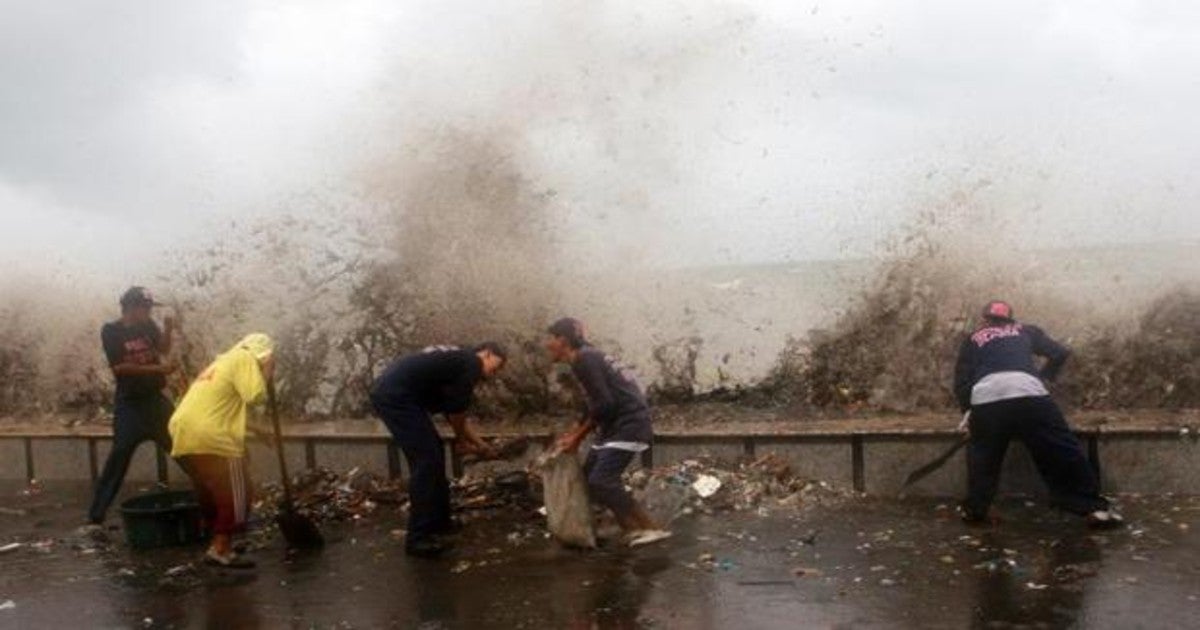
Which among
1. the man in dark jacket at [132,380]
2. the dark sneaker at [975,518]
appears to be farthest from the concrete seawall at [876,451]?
the man in dark jacket at [132,380]

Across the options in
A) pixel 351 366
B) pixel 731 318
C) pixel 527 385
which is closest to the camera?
pixel 527 385

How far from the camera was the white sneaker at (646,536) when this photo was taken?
7047 mm

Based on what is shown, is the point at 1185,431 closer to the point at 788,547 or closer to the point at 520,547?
the point at 788,547

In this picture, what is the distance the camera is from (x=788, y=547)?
22.3 ft

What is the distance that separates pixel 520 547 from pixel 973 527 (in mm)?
3025

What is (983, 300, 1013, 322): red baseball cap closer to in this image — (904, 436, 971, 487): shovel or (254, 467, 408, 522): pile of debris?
(904, 436, 971, 487): shovel

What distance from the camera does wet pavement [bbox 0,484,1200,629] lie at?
17.6 ft

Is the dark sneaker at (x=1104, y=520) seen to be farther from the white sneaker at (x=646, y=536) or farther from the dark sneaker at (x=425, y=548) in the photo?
the dark sneaker at (x=425, y=548)

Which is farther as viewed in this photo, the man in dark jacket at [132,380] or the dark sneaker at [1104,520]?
the man in dark jacket at [132,380]

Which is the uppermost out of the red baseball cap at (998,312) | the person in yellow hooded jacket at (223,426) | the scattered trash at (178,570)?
the red baseball cap at (998,312)

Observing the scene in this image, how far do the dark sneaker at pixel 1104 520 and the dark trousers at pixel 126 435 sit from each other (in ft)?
22.8

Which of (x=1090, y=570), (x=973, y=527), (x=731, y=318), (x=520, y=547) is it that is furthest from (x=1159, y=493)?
(x=731, y=318)

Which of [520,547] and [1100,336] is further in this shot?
[1100,336]

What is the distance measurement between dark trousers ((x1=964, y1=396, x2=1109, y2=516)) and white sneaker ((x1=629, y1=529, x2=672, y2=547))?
2.08 meters
